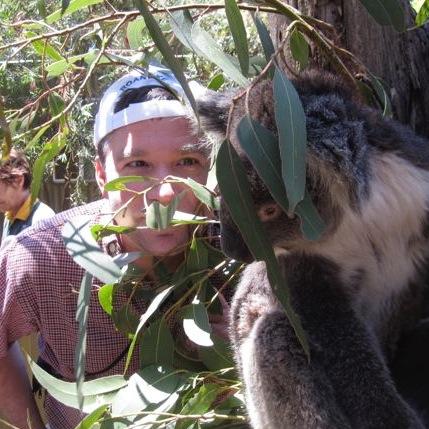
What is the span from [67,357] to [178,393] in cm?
55

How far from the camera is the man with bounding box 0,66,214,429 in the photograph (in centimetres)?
194

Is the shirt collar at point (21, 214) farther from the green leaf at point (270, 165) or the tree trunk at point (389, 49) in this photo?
the green leaf at point (270, 165)

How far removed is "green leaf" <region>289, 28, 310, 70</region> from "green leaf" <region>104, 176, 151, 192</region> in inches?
18.3

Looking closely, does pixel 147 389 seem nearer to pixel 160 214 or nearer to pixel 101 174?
pixel 160 214

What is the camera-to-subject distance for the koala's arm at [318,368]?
1.56m

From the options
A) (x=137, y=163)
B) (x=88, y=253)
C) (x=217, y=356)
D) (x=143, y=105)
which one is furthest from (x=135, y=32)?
(x=217, y=356)

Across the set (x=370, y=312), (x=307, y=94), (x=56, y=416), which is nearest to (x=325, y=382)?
(x=370, y=312)

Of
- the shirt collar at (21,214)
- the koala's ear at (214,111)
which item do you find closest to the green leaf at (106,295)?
the koala's ear at (214,111)

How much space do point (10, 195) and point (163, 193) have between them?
2.15 meters

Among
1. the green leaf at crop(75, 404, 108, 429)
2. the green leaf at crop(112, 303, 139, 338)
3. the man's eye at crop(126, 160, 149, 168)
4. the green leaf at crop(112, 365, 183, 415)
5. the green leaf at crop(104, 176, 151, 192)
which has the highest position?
the man's eye at crop(126, 160, 149, 168)

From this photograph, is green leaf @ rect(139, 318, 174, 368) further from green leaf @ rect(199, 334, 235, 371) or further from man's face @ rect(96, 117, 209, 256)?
man's face @ rect(96, 117, 209, 256)

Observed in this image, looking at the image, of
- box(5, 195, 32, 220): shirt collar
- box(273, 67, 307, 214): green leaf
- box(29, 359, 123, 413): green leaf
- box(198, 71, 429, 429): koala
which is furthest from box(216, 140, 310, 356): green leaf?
box(5, 195, 32, 220): shirt collar

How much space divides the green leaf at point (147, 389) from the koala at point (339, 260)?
0.17 metres

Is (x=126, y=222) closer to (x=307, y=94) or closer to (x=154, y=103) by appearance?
(x=154, y=103)
